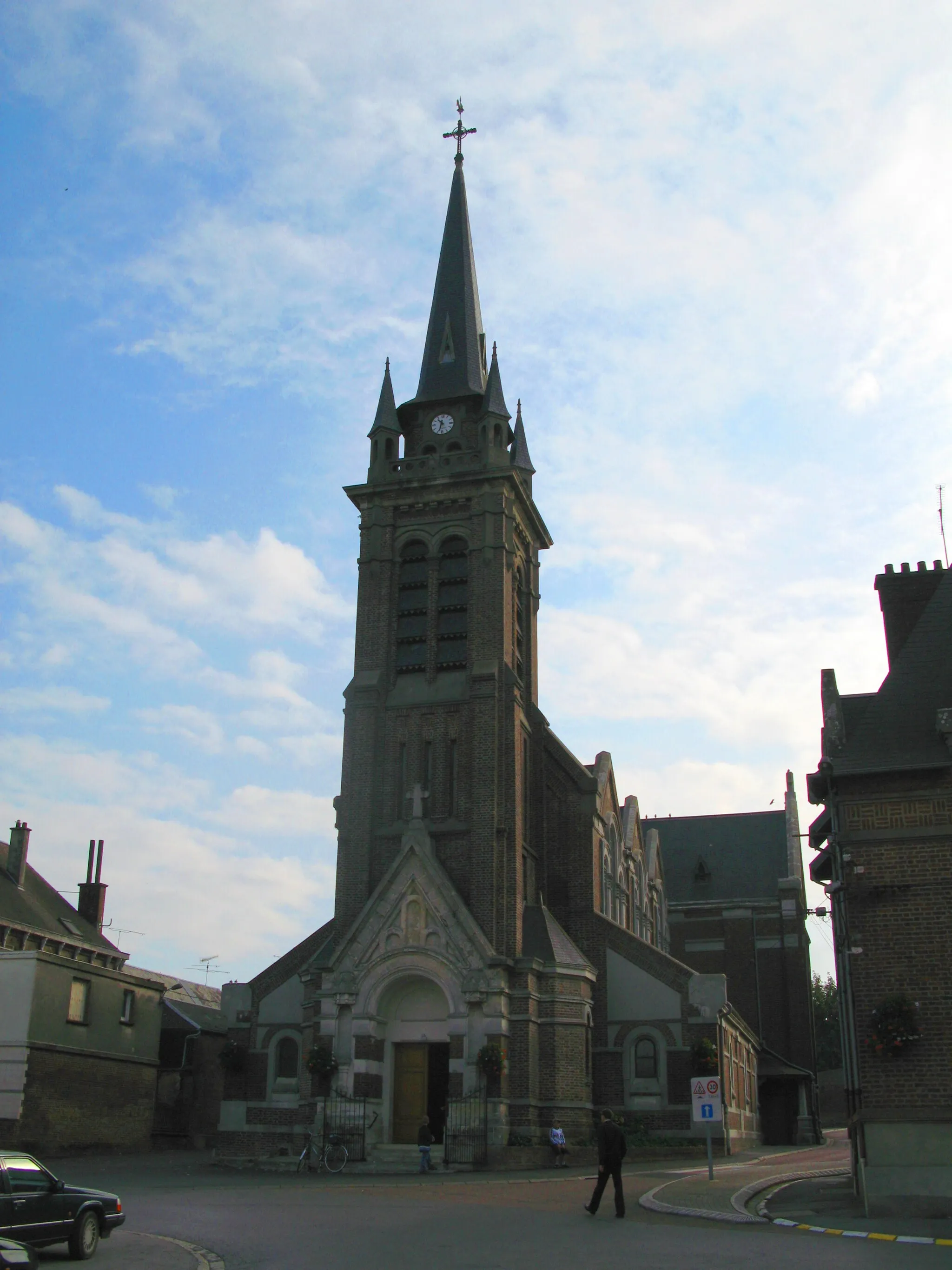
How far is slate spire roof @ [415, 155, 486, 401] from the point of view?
44.9 m

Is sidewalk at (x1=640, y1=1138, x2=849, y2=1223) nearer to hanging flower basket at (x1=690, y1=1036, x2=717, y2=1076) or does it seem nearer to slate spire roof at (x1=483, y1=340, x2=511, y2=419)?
hanging flower basket at (x1=690, y1=1036, x2=717, y2=1076)

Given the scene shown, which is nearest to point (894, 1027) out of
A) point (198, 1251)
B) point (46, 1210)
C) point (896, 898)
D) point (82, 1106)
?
point (896, 898)

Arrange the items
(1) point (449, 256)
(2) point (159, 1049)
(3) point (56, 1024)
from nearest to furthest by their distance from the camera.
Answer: (3) point (56, 1024)
(1) point (449, 256)
(2) point (159, 1049)

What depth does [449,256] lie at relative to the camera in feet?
160

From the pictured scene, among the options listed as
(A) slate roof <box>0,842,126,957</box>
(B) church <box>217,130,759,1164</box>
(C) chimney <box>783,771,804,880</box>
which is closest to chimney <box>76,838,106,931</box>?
(A) slate roof <box>0,842,126,957</box>

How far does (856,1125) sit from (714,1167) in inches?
440

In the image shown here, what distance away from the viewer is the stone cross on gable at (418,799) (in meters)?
36.7

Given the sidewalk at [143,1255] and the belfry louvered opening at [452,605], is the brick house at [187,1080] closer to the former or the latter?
the belfry louvered opening at [452,605]

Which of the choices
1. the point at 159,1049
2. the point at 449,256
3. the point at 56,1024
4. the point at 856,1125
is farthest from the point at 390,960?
the point at 449,256

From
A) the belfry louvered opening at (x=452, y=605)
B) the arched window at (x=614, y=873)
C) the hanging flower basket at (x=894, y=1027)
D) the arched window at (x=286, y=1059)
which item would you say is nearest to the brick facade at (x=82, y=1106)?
the arched window at (x=286, y=1059)

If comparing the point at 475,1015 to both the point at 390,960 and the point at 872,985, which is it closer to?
the point at 390,960

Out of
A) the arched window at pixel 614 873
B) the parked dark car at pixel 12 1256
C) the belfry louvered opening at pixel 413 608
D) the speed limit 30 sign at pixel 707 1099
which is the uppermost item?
the belfry louvered opening at pixel 413 608

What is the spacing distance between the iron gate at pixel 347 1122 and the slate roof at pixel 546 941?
646 centimetres

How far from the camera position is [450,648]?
131 feet
